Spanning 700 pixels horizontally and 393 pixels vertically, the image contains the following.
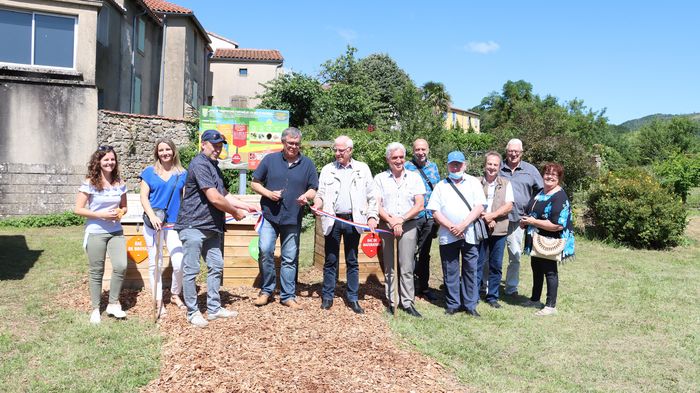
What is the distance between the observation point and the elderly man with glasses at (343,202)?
19.1 feet

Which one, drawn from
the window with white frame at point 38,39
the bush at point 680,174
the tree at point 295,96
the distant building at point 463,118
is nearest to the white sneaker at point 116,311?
the window with white frame at point 38,39

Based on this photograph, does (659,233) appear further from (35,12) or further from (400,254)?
(35,12)

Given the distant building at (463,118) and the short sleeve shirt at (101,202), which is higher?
the distant building at (463,118)

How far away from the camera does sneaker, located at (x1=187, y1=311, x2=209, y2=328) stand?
5156 millimetres

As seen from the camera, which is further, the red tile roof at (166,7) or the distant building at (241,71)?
the distant building at (241,71)

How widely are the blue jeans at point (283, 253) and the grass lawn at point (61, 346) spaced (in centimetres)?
133

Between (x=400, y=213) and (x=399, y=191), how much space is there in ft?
0.80

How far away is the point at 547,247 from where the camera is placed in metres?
6.13

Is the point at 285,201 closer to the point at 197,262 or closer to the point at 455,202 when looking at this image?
the point at 197,262

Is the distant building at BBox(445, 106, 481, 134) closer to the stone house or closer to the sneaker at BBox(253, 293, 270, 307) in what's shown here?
the stone house

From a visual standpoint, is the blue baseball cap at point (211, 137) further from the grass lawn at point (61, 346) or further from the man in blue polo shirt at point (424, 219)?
the man in blue polo shirt at point (424, 219)

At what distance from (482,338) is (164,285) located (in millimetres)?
3815

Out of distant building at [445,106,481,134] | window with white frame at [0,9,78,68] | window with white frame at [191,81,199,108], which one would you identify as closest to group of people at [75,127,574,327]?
window with white frame at [0,9,78,68]

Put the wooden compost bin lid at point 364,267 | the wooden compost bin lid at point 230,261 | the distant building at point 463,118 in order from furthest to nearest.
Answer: the distant building at point 463,118
the wooden compost bin lid at point 364,267
the wooden compost bin lid at point 230,261
